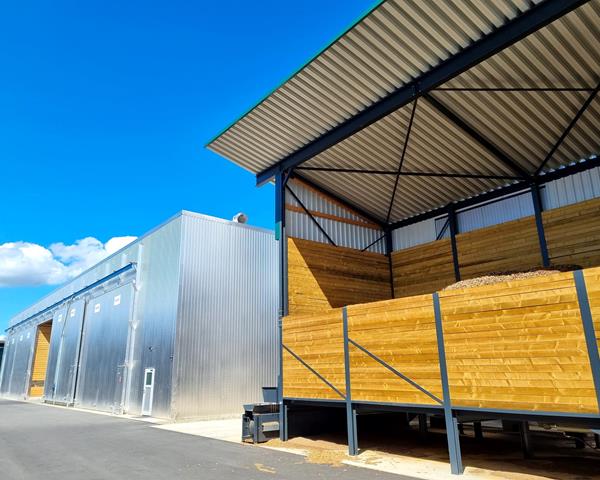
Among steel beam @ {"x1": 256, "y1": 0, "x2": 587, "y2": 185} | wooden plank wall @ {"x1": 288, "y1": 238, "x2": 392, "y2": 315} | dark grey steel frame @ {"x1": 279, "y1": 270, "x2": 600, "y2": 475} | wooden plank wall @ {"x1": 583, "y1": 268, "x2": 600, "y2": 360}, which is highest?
steel beam @ {"x1": 256, "y1": 0, "x2": 587, "y2": 185}

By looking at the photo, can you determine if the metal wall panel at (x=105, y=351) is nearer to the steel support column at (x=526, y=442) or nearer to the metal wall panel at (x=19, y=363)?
the steel support column at (x=526, y=442)

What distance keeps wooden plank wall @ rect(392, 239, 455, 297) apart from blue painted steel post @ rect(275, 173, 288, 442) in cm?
567

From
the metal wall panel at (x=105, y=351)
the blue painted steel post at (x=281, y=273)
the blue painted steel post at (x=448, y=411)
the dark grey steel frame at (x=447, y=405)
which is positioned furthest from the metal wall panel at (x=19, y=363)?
the blue painted steel post at (x=448, y=411)

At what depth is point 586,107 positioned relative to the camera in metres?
11.8

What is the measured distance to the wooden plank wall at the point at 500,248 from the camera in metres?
14.6

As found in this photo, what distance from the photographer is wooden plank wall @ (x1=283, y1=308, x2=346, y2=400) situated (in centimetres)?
1122

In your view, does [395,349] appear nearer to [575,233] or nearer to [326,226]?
[575,233]

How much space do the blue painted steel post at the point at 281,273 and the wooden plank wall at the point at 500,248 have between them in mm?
6536

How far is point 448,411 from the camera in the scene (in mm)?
8539

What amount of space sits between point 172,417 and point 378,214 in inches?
463

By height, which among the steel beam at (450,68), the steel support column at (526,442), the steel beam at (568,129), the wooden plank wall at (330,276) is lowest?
the steel support column at (526,442)

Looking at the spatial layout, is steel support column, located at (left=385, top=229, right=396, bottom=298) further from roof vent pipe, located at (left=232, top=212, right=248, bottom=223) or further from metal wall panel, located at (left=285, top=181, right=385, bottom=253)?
roof vent pipe, located at (left=232, top=212, right=248, bottom=223)

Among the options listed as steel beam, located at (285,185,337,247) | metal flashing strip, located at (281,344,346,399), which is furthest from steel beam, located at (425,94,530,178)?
metal flashing strip, located at (281,344,346,399)

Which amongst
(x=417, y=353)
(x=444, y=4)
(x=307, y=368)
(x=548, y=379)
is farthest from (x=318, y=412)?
(x=444, y=4)
